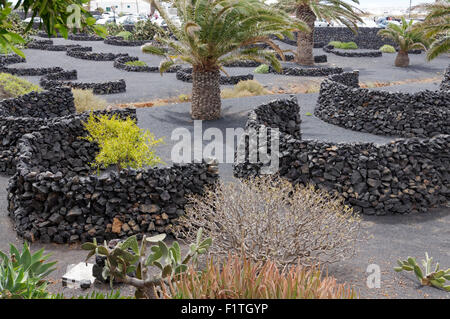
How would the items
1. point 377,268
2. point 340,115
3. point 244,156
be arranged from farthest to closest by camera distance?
point 340,115, point 244,156, point 377,268

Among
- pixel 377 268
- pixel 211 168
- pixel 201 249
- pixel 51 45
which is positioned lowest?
pixel 377 268

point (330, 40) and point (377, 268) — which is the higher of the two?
point (330, 40)

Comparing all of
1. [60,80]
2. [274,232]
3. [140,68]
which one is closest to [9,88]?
[60,80]

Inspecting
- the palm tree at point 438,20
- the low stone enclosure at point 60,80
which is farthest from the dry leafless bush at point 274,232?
the palm tree at point 438,20

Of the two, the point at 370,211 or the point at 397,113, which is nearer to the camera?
the point at 370,211

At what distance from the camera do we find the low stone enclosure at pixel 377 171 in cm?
972

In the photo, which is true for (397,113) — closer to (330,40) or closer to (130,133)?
(130,133)

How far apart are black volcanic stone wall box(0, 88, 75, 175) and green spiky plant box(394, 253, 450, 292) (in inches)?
367

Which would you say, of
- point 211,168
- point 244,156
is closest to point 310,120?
point 244,156

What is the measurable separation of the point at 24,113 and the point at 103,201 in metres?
8.29

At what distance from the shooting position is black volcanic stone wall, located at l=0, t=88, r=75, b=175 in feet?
38.2

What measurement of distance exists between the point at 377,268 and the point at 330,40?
43213 millimetres

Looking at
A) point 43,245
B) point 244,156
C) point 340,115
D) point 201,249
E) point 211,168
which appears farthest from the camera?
point 340,115

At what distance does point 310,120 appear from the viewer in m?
18.0
